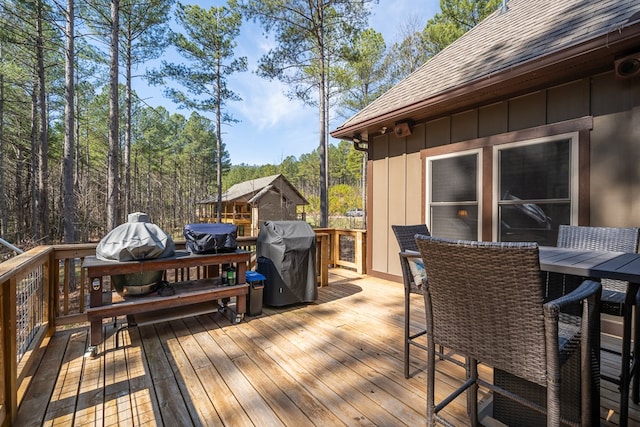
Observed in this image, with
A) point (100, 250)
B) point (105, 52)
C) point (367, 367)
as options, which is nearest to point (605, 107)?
point (367, 367)

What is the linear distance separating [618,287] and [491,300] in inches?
70.7

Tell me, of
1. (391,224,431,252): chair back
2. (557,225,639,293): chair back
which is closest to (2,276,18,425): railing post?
(391,224,431,252): chair back

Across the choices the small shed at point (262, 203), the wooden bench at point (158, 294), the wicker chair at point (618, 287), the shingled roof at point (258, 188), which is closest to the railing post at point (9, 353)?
the wooden bench at point (158, 294)

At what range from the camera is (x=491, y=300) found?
1.21m

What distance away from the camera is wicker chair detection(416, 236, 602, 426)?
1067 mm

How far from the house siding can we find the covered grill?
11.4 ft

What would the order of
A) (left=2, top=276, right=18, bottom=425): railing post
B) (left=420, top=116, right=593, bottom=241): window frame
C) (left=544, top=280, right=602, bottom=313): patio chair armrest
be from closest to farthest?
(left=544, top=280, right=602, bottom=313): patio chair armrest
(left=2, top=276, right=18, bottom=425): railing post
(left=420, top=116, right=593, bottom=241): window frame

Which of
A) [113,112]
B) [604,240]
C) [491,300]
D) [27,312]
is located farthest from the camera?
[113,112]

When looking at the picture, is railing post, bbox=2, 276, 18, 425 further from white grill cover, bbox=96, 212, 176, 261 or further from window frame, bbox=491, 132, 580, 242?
window frame, bbox=491, 132, 580, 242

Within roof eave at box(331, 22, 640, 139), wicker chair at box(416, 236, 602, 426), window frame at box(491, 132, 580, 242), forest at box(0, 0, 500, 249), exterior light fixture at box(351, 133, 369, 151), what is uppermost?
forest at box(0, 0, 500, 249)

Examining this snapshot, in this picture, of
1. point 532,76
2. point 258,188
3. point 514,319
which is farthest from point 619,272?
point 258,188

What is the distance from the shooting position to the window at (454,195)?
3908 millimetres

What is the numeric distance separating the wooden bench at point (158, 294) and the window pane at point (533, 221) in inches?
124

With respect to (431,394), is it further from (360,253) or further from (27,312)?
(360,253)
